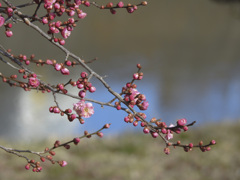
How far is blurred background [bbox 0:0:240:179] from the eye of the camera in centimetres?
1100

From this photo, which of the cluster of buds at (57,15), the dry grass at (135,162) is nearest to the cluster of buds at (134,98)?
the cluster of buds at (57,15)

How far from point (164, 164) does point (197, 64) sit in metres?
11.8

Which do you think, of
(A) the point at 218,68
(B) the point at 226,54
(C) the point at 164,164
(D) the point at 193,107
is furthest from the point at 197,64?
(C) the point at 164,164

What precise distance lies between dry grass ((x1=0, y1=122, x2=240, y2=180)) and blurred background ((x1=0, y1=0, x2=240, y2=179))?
0.19ft

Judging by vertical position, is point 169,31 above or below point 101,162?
above

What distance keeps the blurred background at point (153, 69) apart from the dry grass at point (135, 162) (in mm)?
58

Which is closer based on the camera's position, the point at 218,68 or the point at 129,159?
the point at 129,159

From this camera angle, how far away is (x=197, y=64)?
1756cm

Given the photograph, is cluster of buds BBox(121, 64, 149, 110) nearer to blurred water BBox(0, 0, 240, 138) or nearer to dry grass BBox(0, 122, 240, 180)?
dry grass BBox(0, 122, 240, 180)

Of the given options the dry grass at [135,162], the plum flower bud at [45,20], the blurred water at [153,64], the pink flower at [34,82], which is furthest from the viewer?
the blurred water at [153,64]

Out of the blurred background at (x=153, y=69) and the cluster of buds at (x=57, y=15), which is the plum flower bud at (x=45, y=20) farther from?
the blurred background at (x=153, y=69)

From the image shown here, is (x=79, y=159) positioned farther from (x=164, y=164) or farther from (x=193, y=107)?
(x=193, y=107)

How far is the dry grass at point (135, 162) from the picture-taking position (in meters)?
5.73

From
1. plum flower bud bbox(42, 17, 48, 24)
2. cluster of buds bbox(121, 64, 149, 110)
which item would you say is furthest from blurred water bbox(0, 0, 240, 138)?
plum flower bud bbox(42, 17, 48, 24)
